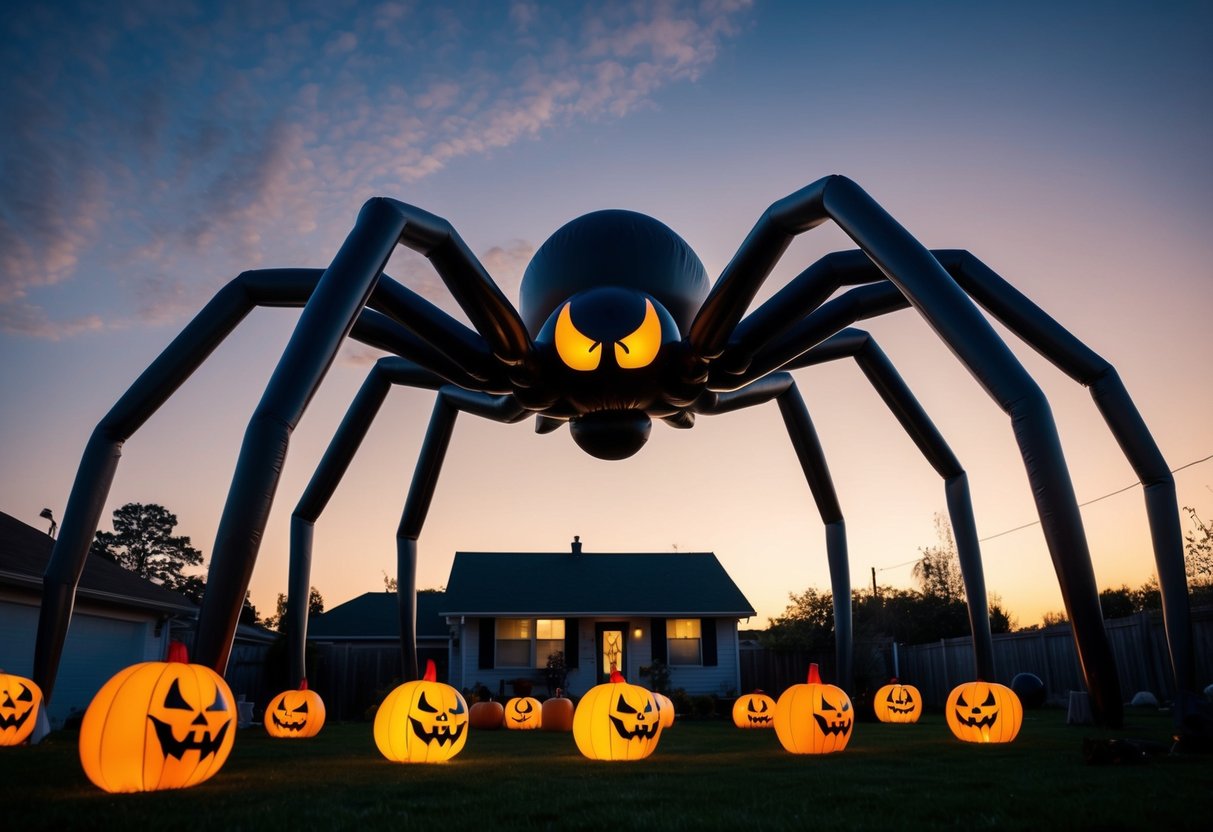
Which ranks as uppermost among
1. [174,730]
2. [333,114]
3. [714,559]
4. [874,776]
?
[333,114]

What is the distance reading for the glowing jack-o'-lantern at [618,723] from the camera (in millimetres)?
6930

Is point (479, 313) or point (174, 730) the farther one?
point (479, 313)

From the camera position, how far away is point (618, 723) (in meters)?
6.92

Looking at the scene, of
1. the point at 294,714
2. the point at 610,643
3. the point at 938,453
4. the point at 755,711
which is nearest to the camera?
the point at 938,453

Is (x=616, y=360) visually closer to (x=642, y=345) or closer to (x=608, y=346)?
(x=608, y=346)

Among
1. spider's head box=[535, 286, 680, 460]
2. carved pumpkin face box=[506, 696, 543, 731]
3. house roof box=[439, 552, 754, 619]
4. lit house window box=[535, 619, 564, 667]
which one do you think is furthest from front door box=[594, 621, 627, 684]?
spider's head box=[535, 286, 680, 460]

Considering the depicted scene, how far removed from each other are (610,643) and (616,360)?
18.7 m

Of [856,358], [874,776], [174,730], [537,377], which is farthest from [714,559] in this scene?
[174,730]

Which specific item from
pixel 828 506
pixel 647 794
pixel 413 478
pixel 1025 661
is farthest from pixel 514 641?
pixel 647 794

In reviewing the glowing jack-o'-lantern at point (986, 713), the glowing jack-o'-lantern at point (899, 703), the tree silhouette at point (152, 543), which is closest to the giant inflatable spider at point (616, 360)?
the glowing jack-o'-lantern at point (986, 713)

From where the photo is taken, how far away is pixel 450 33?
9242mm

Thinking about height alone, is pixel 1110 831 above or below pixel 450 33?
below

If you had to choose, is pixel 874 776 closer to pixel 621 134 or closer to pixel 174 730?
pixel 174 730

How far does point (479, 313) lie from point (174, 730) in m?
4.30
